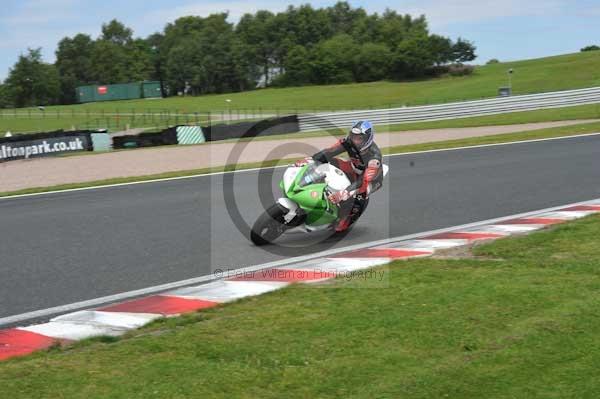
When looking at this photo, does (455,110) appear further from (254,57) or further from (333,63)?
(254,57)

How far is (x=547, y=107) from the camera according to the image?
38.2 metres

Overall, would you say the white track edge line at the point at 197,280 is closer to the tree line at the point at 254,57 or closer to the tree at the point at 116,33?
the tree line at the point at 254,57

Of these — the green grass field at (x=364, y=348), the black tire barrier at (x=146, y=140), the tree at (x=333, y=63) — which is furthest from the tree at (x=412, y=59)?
the green grass field at (x=364, y=348)

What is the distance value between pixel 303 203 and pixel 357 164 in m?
0.94

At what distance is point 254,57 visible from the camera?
12244cm

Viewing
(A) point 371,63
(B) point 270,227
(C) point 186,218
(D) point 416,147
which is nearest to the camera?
(B) point 270,227

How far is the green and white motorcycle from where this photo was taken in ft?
27.9

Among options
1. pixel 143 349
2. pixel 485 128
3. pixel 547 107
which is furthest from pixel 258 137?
pixel 143 349

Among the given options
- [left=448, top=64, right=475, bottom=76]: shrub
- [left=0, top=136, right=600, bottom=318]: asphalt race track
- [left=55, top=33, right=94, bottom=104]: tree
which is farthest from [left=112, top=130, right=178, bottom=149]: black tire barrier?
[left=55, top=33, right=94, bottom=104]: tree

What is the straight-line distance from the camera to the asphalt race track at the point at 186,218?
756cm

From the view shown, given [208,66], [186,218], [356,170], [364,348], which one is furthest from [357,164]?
[208,66]

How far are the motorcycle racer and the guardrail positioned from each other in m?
23.5

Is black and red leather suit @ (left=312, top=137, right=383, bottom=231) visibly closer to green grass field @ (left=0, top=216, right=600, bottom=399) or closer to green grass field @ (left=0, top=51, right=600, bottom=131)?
green grass field @ (left=0, top=216, right=600, bottom=399)

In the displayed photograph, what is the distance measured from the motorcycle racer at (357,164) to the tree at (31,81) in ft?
363
